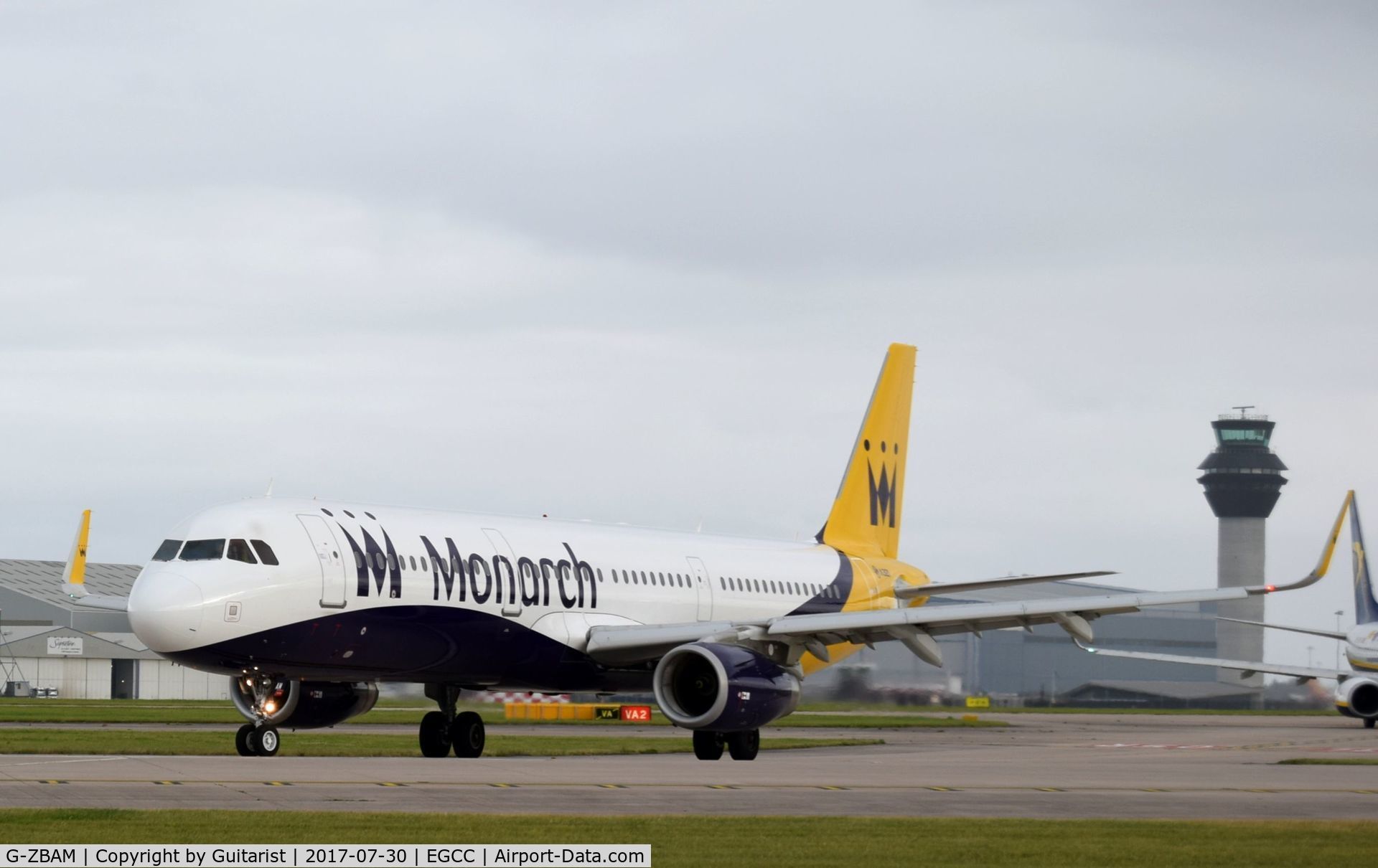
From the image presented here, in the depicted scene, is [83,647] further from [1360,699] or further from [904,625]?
[904,625]

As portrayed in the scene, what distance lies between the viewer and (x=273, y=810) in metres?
17.2

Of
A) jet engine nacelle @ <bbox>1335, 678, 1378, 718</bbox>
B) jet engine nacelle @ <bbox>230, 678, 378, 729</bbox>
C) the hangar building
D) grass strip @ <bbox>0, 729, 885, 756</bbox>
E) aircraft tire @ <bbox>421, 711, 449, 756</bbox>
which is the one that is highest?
jet engine nacelle @ <bbox>230, 678, 378, 729</bbox>

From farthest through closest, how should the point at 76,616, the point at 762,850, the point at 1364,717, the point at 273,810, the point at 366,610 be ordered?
1. the point at 76,616
2. the point at 1364,717
3. the point at 366,610
4. the point at 273,810
5. the point at 762,850

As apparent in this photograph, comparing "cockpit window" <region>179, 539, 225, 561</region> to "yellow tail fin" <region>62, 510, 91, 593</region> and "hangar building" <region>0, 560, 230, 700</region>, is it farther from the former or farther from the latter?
"hangar building" <region>0, 560, 230, 700</region>

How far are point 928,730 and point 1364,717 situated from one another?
71.6ft

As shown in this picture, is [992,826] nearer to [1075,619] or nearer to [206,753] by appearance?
[1075,619]

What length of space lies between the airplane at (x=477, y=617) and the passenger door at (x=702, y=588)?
→ 0.05 m

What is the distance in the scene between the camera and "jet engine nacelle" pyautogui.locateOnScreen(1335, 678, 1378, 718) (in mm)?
61156

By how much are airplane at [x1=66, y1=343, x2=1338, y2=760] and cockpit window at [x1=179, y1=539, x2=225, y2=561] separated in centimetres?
2

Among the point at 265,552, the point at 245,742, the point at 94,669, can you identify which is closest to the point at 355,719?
the point at 245,742

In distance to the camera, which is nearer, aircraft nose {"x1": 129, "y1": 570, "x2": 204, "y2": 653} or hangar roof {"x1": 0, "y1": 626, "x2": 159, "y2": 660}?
aircraft nose {"x1": 129, "y1": 570, "x2": 204, "y2": 653}

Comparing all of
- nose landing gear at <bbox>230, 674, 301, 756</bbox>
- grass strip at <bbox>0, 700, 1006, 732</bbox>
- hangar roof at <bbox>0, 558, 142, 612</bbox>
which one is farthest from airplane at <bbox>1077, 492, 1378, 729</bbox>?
hangar roof at <bbox>0, 558, 142, 612</bbox>

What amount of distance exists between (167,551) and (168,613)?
5.96ft

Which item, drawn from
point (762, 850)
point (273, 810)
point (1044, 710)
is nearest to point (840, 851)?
point (762, 850)
